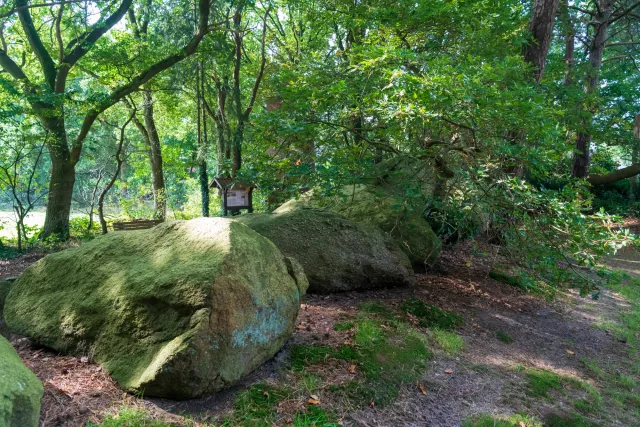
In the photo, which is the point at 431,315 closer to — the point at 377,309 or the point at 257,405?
the point at 377,309

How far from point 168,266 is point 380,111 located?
3066 millimetres

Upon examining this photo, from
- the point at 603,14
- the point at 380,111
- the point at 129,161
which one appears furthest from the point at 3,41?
the point at 603,14

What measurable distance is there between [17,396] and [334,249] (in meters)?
4.20

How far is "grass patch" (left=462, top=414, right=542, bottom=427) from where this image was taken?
131 inches

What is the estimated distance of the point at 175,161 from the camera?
813 inches

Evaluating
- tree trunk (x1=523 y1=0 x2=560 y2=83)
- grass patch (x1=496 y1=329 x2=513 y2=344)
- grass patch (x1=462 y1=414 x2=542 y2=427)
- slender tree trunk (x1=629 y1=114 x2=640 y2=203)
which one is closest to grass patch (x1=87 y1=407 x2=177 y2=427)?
grass patch (x1=462 y1=414 x2=542 y2=427)

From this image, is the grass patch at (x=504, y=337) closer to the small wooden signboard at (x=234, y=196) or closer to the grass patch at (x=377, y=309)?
the grass patch at (x=377, y=309)

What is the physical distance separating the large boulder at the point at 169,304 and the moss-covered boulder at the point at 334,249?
1.69 m

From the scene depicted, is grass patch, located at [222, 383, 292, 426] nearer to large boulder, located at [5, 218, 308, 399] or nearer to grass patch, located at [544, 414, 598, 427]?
large boulder, located at [5, 218, 308, 399]

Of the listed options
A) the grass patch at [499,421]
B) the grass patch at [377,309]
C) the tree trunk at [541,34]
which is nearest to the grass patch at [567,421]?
the grass patch at [499,421]

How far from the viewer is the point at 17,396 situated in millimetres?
2029

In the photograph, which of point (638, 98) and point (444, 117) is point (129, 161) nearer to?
point (444, 117)

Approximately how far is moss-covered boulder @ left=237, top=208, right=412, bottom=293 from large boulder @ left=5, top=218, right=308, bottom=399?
5.53ft

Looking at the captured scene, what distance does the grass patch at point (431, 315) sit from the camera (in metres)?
5.11
